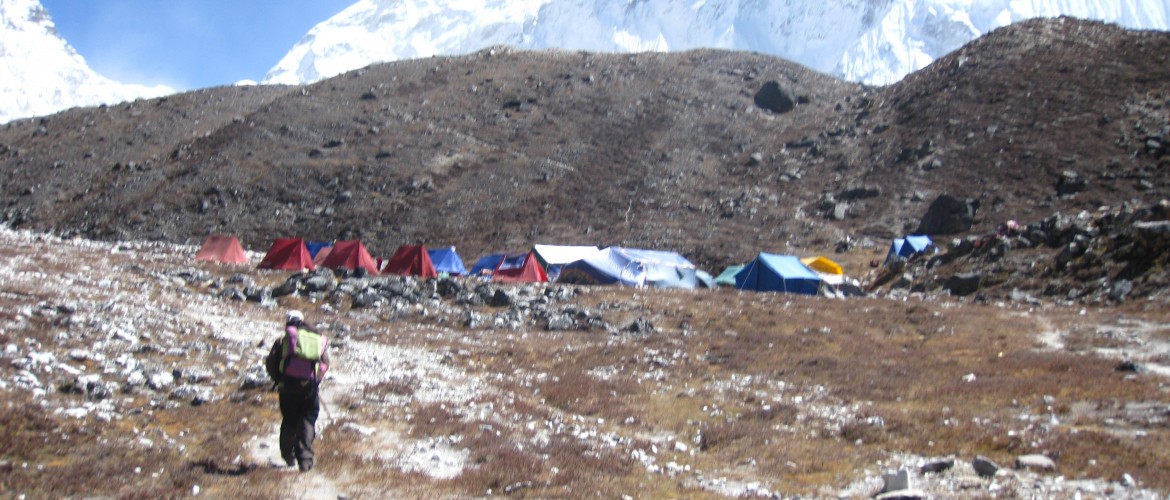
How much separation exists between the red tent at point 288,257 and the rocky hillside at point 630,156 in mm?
27313

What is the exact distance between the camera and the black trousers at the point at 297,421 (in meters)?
11.0

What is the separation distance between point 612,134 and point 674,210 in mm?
21471

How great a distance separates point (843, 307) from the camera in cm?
3203

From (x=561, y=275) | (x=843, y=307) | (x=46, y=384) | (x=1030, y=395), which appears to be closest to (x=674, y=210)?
(x=561, y=275)

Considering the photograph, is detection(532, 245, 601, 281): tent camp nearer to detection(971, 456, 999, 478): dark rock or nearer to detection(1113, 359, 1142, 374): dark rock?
detection(1113, 359, 1142, 374): dark rock

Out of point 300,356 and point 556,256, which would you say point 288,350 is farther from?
point 556,256

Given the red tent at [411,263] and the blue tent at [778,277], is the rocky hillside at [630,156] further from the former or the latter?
the red tent at [411,263]

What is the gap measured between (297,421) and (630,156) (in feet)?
252

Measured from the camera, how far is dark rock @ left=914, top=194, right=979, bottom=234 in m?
61.0

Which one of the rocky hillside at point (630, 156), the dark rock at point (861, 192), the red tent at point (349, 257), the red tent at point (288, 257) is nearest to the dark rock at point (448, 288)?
the red tent at point (349, 257)

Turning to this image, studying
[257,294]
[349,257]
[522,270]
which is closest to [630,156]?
[522,270]

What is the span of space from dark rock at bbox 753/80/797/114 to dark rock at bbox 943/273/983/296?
64.8 metres

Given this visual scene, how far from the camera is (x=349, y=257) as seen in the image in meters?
40.6

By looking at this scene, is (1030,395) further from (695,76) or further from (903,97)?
(695,76)
